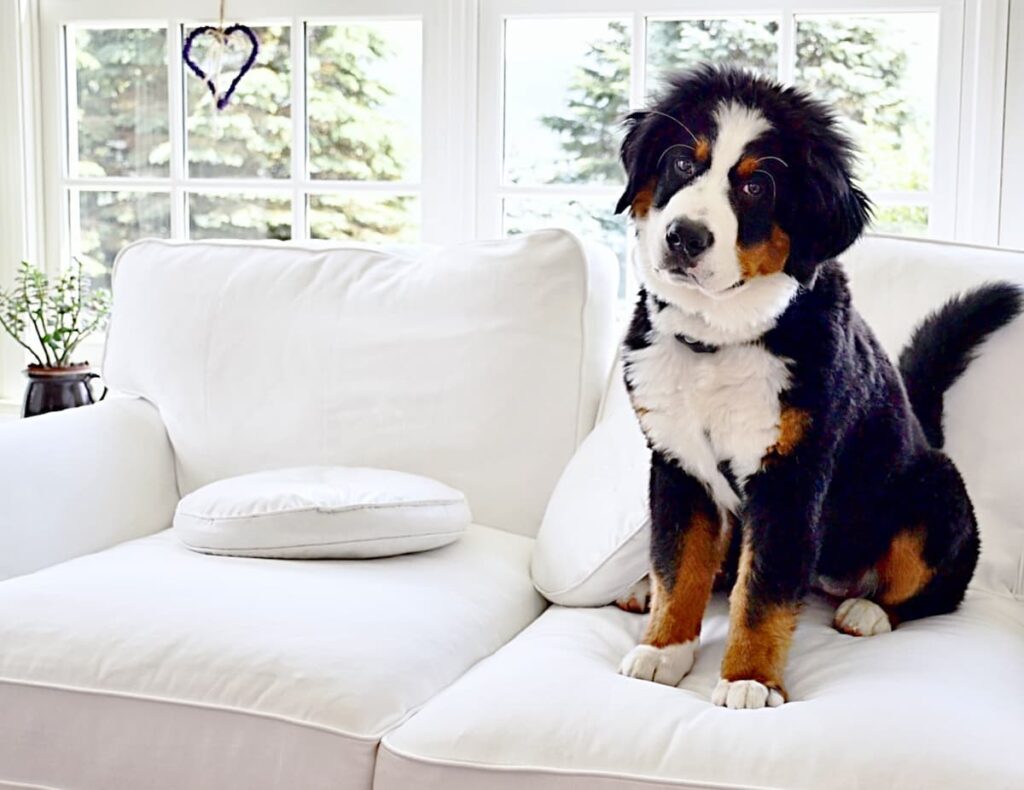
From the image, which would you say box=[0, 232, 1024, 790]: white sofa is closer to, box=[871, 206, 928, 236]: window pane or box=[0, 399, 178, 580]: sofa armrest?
box=[0, 399, 178, 580]: sofa armrest

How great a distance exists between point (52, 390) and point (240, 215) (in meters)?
0.66

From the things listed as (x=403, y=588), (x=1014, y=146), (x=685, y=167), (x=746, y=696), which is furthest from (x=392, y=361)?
(x=1014, y=146)

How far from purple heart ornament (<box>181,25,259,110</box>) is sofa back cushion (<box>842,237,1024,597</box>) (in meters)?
1.71

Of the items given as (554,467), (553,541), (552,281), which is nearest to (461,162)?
(552,281)

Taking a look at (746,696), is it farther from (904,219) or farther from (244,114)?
(244,114)

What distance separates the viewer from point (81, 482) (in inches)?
82.4

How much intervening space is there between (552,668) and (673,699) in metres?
0.17

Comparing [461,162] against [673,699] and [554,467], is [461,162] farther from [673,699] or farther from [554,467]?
[673,699]

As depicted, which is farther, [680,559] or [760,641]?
[680,559]

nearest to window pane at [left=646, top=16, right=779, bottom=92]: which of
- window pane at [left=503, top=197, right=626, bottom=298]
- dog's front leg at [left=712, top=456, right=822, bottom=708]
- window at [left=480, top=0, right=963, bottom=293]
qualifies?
window at [left=480, top=0, right=963, bottom=293]

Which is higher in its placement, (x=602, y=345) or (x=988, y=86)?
(x=988, y=86)

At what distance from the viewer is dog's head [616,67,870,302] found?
A: 1.38 metres

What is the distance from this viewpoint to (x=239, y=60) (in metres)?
3.00

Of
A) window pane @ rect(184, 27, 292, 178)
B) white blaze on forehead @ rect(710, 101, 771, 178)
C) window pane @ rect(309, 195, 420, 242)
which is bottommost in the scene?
window pane @ rect(309, 195, 420, 242)
